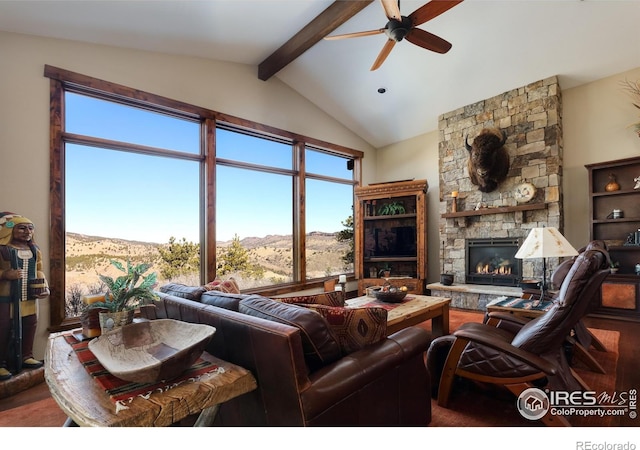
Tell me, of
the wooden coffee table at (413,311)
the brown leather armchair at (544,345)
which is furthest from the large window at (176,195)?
the brown leather armchair at (544,345)

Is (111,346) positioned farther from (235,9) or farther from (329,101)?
(329,101)

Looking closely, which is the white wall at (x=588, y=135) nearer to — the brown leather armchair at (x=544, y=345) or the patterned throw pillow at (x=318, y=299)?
the brown leather armchair at (x=544, y=345)

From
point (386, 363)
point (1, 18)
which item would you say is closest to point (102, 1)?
point (1, 18)

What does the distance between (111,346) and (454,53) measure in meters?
5.14

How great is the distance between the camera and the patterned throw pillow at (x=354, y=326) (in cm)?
166

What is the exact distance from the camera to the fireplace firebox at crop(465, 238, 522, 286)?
5.15 metres

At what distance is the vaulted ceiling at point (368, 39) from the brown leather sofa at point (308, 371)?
3189mm

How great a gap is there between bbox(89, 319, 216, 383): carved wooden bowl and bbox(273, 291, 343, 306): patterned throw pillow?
614 mm

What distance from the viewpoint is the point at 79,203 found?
11.6ft

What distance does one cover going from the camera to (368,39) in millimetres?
4402

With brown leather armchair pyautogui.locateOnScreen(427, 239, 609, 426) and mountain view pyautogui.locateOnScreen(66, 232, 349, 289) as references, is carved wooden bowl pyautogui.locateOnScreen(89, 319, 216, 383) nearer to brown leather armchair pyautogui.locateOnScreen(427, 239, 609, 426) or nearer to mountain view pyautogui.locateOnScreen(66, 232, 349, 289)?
brown leather armchair pyautogui.locateOnScreen(427, 239, 609, 426)

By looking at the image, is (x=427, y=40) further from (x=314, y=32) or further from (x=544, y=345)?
(x=544, y=345)

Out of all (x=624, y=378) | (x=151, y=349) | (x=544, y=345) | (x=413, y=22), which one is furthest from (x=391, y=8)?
(x=624, y=378)

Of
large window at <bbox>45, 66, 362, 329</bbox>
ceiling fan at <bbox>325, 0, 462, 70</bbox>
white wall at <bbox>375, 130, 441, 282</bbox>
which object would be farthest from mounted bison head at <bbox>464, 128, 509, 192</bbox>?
large window at <bbox>45, 66, 362, 329</bbox>
